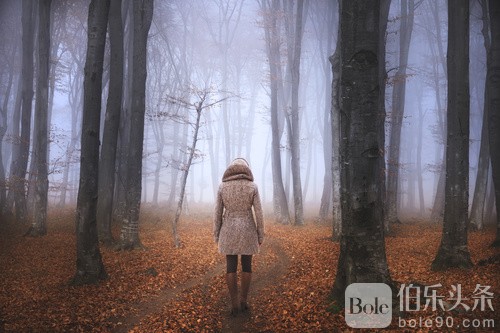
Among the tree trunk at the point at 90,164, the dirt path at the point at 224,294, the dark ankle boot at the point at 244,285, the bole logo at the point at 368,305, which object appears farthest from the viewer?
the tree trunk at the point at 90,164

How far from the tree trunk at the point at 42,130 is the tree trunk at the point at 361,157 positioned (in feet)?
40.1

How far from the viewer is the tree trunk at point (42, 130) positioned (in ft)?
38.3

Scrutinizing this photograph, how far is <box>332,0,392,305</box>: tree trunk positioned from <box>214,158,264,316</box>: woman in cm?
150

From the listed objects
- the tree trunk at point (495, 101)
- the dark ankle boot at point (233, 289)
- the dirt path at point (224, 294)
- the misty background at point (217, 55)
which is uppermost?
the misty background at point (217, 55)

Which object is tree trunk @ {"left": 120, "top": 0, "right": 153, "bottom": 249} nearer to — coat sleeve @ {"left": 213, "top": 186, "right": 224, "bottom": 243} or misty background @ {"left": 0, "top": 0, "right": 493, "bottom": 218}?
coat sleeve @ {"left": 213, "top": 186, "right": 224, "bottom": 243}

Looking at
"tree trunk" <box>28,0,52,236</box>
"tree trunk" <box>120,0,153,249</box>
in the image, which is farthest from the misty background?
"tree trunk" <box>120,0,153,249</box>

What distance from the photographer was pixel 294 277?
23.1 ft

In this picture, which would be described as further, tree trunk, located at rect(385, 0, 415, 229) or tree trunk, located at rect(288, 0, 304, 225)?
tree trunk, located at rect(288, 0, 304, 225)

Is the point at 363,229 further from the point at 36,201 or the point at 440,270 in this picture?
the point at 36,201

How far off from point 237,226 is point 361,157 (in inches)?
92.7

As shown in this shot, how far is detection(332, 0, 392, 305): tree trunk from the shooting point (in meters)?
4.36

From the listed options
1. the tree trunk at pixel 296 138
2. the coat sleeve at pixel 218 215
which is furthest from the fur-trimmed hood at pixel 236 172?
the tree trunk at pixel 296 138

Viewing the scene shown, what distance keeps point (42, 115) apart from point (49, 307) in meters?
9.89

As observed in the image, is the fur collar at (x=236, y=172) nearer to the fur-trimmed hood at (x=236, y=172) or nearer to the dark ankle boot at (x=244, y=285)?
the fur-trimmed hood at (x=236, y=172)
